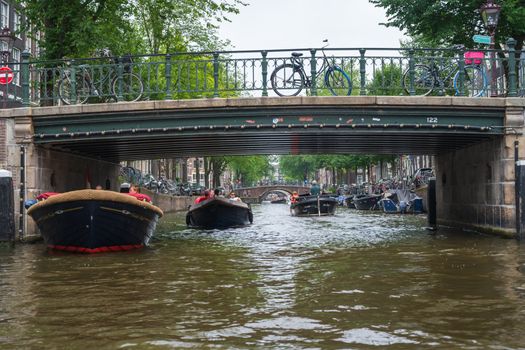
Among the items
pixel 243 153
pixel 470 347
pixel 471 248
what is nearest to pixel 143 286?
pixel 470 347

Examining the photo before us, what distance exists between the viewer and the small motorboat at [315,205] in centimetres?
3431

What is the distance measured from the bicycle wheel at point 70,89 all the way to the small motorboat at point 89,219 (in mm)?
2516

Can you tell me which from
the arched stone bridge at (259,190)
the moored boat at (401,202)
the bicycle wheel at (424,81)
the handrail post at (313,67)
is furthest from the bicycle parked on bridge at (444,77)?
the arched stone bridge at (259,190)

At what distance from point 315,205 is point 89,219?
22.3 metres

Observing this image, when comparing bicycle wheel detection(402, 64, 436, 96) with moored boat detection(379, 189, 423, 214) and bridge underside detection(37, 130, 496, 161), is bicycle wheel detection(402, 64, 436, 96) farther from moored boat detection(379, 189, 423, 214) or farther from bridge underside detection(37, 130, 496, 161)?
moored boat detection(379, 189, 423, 214)

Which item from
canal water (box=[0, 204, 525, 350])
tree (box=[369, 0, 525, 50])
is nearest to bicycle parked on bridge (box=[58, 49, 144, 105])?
canal water (box=[0, 204, 525, 350])

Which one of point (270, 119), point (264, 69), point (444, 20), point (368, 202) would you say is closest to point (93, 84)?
point (264, 69)

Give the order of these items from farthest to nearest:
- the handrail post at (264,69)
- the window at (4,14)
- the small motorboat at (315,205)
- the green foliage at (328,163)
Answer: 1. the green foliage at (328,163)
2. the window at (4,14)
3. the small motorboat at (315,205)
4. the handrail post at (264,69)

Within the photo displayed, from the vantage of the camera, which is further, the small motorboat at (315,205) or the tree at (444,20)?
the small motorboat at (315,205)

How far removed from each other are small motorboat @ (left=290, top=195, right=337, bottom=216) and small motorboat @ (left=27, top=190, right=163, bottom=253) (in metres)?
20.9

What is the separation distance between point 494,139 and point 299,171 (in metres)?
75.2

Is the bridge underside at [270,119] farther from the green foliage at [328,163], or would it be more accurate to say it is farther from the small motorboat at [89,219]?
the green foliage at [328,163]

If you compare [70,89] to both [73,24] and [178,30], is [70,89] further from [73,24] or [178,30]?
[178,30]

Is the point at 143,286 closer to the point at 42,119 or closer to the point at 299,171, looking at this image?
the point at 42,119
